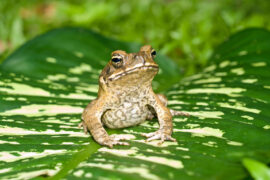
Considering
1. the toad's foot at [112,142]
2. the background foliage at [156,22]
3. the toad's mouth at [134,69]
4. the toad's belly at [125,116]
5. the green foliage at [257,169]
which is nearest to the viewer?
the green foliage at [257,169]

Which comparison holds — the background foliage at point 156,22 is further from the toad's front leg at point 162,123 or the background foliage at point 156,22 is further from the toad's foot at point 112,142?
the toad's foot at point 112,142

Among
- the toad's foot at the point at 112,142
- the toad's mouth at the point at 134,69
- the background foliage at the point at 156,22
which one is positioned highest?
the background foliage at the point at 156,22

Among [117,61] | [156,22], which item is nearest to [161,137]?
[117,61]

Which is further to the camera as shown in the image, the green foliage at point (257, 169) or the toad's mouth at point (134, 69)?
the toad's mouth at point (134, 69)

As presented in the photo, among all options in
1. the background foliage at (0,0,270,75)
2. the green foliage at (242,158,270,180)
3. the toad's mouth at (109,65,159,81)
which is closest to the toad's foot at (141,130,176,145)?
the toad's mouth at (109,65,159,81)

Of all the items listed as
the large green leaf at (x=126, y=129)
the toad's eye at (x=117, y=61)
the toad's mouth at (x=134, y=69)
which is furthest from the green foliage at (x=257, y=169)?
the toad's eye at (x=117, y=61)

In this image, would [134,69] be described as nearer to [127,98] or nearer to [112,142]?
[127,98]

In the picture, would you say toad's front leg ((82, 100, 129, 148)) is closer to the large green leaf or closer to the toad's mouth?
the large green leaf
